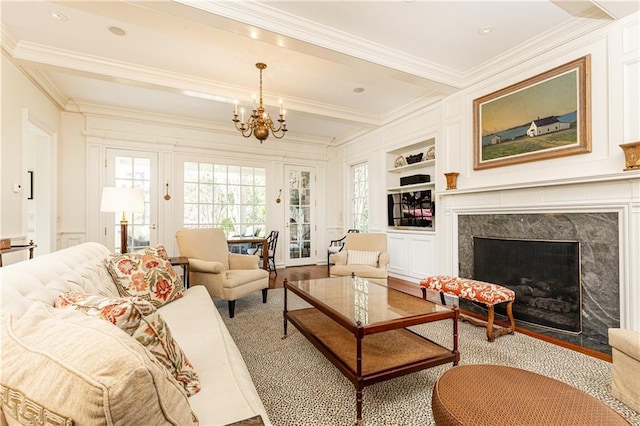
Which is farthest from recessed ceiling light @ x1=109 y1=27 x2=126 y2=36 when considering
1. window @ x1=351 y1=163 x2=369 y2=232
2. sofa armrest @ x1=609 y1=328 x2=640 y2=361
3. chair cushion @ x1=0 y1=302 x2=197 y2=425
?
sofa armrest @ x1=609 y1=328 x2=640 y2=361

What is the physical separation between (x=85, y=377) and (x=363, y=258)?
12.3 ft

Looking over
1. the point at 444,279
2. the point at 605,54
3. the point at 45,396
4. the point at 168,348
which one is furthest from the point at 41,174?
the point at 605,54

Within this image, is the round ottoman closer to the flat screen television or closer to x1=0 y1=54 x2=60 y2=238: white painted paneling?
the flat screen television

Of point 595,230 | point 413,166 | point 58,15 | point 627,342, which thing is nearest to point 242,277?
point 58,15

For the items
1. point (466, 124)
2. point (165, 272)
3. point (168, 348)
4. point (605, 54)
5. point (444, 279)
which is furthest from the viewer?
point (466, 124)

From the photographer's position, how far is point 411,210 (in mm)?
4941

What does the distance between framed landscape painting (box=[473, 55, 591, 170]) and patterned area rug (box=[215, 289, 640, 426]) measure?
1.86m

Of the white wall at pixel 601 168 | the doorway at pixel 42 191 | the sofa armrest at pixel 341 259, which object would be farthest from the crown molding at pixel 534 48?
the doorway at pixel 42 191

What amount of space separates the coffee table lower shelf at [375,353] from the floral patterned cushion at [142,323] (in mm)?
846

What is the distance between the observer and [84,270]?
1.65 m

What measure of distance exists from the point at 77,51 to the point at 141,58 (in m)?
A: 0.62

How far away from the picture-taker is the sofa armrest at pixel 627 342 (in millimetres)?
1650

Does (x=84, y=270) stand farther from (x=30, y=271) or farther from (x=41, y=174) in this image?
(x=41, y=174)

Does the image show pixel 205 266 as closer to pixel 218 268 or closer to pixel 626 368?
pixel 218 268
